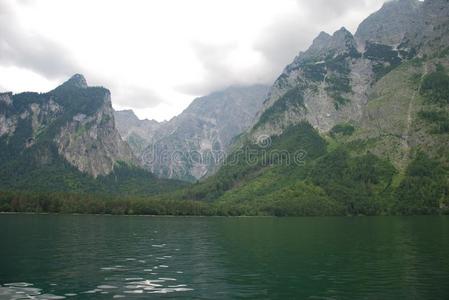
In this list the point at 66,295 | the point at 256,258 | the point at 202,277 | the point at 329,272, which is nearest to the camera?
the point at 66,295

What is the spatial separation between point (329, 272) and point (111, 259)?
38.9 m

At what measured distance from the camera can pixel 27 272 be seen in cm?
6131

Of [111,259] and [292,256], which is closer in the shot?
[111,259]

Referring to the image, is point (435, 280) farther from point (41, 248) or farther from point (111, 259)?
point (41, 248)

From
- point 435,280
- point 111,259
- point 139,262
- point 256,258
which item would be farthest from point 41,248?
point 435,280

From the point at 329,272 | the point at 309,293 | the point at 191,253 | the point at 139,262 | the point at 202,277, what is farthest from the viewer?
the point at 191,253

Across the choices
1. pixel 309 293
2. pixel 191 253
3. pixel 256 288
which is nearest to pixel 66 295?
pixel 256 288

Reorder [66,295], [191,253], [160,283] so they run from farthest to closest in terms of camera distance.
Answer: [191,253] → [160,283] → [66,295]

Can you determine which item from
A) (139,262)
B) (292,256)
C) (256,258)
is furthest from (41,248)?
(292,256)

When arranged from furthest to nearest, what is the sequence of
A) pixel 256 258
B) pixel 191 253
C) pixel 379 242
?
pixel 379 242
pixel 191 253
pixel 256 258

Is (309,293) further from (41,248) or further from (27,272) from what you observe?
(41,248)

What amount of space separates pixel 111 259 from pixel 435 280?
53.3 meters

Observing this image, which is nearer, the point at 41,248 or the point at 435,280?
the point at 435,280

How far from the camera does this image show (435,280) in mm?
57719
